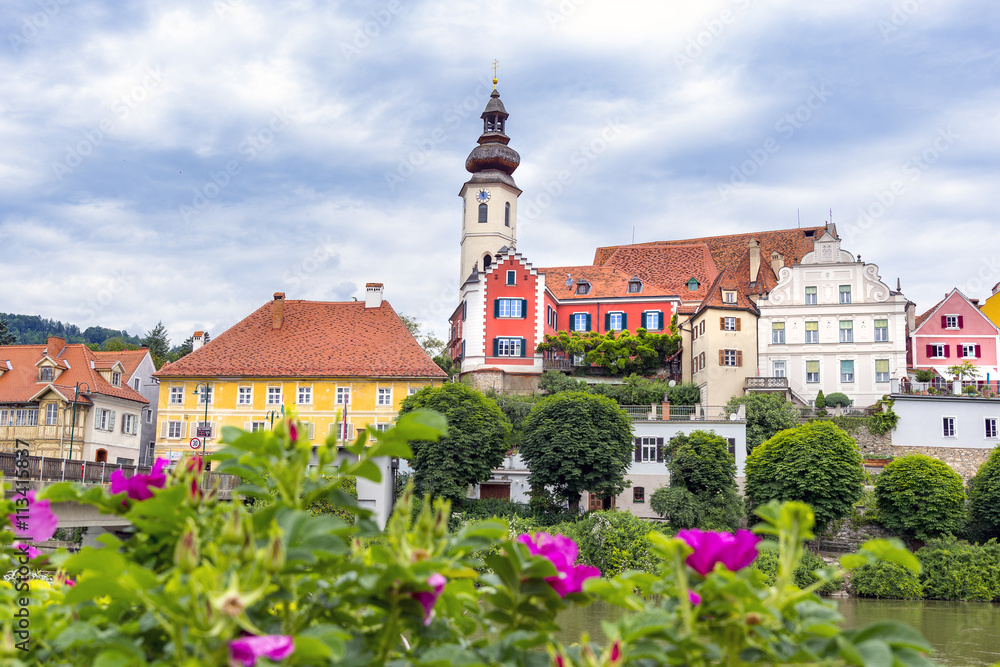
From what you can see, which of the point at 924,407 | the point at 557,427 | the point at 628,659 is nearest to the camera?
the point at 628,659

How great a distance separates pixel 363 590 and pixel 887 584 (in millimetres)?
36533

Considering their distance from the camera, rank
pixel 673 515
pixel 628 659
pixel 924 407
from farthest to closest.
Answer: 1. pixel 924 407
2. pixel 673 515
3. pixel 628 659

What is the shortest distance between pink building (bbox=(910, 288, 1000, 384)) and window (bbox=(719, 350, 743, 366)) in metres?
12.4

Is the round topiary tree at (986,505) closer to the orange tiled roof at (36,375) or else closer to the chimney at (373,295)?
the chimney at (373,295)

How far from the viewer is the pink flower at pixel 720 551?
2291 mm

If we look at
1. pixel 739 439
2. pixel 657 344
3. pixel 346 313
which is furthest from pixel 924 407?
pixel 346 313

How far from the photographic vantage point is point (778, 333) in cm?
5412

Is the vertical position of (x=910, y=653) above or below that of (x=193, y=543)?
below

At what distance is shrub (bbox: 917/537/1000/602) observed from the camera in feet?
110

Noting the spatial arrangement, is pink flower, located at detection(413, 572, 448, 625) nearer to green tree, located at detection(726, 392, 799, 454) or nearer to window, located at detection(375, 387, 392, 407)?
green tree, located at detection(726, 392, 799, 454)

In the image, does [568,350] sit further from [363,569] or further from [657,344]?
[363,569]

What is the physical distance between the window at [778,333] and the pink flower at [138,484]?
179ft

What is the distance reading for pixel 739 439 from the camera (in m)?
44.0

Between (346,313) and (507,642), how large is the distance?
54.7 m
